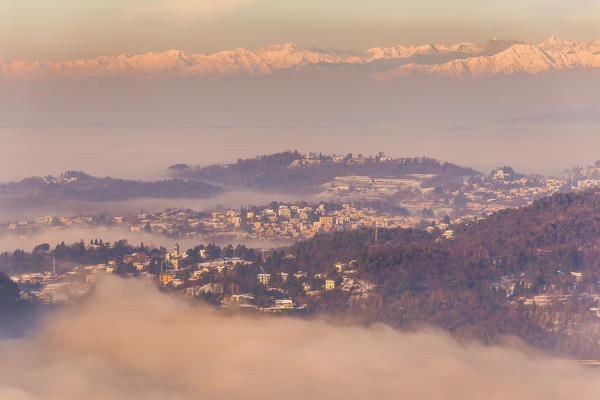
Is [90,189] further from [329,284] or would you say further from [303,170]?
Result: [329,284]

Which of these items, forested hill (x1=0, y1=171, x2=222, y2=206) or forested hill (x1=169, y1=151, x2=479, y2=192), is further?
forested hill (x1=169, y1=151, x2=479, y2=192)

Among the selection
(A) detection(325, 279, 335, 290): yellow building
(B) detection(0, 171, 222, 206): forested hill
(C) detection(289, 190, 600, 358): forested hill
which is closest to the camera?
(C) detection(289, 190, 600, 358): forested hill

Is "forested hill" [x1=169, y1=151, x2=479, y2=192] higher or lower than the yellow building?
higher

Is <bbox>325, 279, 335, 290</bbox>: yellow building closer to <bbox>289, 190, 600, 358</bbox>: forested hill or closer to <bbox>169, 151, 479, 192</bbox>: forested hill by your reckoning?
<bbox>289, 190, 600, 358</bbox>: forested hill

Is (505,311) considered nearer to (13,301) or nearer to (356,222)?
(13,301)

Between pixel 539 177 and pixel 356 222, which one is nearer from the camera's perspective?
pixel 356 222

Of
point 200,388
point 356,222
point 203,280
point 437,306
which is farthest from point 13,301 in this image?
point 356,222

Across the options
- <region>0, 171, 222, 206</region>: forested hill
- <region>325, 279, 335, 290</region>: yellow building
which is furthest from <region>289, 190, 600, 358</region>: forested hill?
<region>0, 171, 222, 206</region>: forested hill

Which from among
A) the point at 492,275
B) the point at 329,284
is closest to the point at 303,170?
the point at 492,275
